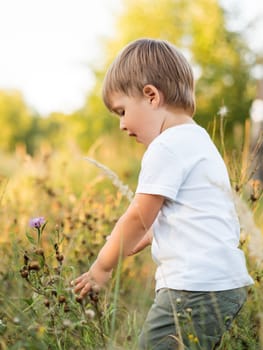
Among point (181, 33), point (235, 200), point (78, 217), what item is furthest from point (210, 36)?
point (235, 200)

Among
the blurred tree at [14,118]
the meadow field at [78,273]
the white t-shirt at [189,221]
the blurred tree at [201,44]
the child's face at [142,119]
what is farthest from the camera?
the blurred tree at [14,118]

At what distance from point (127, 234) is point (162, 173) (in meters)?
0.23

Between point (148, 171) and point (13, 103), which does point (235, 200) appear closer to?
point (148, 171)

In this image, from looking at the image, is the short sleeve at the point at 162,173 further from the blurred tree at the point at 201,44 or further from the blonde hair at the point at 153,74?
the blurred tree at the point at 201,44

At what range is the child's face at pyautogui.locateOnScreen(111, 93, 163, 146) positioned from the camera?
2260 millimetres

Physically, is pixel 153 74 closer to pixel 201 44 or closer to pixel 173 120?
pixel 173 120

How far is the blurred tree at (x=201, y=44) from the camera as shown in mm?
14312

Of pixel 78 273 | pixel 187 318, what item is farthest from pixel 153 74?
pixel 78 273

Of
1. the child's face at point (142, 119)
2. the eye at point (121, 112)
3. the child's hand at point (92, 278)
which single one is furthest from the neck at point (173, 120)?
the child's hand at point (92, 278)

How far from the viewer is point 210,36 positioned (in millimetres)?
14391

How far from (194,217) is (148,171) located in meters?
0.21

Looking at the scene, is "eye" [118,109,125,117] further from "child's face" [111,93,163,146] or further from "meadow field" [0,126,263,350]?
"meadow field" [0,126,263,350]

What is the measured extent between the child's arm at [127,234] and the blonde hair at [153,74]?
0.44 meters

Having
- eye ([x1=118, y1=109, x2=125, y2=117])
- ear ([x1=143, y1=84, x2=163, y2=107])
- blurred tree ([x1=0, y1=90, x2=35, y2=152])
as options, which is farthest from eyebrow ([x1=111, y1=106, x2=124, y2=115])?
blurred tree ([x1=0, y1=90, x2=35, y2=152])
